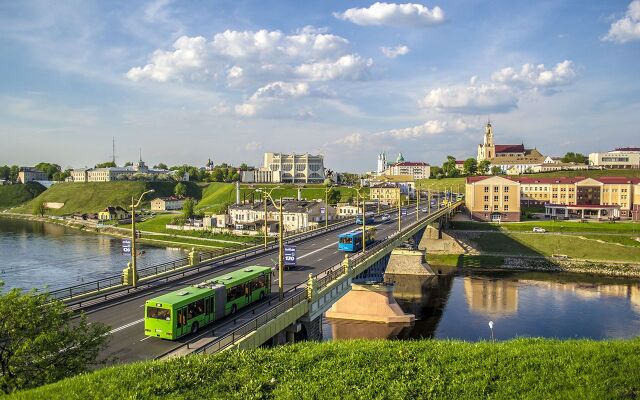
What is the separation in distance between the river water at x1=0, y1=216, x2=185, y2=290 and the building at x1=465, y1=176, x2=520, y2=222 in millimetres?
72548

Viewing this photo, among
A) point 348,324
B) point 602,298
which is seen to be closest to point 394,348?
point 348,324

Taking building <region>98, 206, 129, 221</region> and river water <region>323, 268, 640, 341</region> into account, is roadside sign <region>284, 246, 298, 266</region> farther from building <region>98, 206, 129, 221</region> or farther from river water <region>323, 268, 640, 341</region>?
building <region>98, 206, 129, 221</region>

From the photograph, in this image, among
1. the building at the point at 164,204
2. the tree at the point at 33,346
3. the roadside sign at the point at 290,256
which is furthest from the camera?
the building at the point at 164,204

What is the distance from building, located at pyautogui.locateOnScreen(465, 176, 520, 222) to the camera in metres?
119

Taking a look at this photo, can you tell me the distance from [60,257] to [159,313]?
8573cm

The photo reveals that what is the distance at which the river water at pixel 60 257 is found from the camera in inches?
2852

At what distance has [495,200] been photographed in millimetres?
120188

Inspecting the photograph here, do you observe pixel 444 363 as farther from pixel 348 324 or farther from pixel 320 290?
pixel 348 324

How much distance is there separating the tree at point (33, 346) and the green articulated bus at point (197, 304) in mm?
4428

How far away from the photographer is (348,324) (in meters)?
54.3

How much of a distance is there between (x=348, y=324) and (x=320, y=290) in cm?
2493

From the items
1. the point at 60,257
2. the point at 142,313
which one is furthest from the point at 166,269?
the point at 60,257

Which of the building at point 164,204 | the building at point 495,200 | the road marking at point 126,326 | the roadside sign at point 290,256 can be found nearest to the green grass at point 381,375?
the road marking at point 126,326

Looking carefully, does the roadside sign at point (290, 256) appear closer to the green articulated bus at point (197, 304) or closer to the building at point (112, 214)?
the green articulated bus at point (197, 304)
